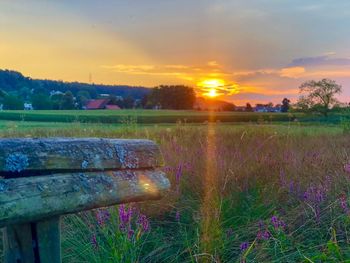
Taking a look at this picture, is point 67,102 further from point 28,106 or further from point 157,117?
point 157,117

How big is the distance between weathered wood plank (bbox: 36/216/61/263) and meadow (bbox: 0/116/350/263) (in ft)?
2.42

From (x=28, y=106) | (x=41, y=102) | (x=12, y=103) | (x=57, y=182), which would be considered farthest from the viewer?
(x=28, y=106)

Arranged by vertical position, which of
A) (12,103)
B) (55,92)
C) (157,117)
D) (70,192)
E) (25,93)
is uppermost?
(55,92)

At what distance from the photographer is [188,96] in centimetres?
3128

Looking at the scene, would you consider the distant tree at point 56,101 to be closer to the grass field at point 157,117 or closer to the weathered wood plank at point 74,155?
the grass field at point 157,117

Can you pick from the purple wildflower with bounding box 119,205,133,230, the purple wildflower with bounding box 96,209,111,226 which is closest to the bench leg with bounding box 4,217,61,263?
the purple wildflower with bounding box 119,205,133,230

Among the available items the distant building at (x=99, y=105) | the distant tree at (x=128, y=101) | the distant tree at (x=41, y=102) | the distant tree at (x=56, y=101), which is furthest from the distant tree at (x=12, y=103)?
the distant tree at (x=128, y=101)

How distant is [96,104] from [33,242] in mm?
33449

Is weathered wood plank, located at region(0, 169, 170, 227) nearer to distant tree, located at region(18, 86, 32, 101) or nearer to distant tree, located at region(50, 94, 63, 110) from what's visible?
distant tree, located at region(18, 86, 32, 101)

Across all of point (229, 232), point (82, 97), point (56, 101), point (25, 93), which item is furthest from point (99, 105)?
point (229, 232)

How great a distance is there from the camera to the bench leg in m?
2.08

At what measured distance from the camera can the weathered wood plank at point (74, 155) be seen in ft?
6.17

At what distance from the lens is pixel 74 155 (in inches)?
82.0

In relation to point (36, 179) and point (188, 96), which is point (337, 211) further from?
point (188, 96)
